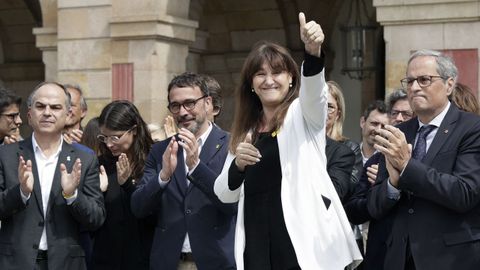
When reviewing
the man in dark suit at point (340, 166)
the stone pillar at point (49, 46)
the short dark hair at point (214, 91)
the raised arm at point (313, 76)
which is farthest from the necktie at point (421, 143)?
the stone pillar at point (49, 46)

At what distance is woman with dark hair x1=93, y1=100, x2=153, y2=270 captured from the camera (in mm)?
6977

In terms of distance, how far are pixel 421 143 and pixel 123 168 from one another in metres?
2.14

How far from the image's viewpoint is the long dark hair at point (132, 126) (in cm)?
711

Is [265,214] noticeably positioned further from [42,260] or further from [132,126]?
[132,126]

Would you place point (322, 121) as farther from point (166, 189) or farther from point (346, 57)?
point (346, 57)

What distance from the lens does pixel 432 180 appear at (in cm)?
527

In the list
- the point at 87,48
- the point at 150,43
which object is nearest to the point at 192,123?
the point at 150,43

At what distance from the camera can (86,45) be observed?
1328cm

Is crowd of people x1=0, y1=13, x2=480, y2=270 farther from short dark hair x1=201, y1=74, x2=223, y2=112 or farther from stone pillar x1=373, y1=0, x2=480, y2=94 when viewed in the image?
stone pillar x1=373, y1=0, x2=480, y2=94

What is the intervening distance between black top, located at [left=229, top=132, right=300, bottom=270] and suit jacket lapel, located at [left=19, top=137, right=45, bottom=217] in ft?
5.11

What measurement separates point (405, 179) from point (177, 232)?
5.48 feet

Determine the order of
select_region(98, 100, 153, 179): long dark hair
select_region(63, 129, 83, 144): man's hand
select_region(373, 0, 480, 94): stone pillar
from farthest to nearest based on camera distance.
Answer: select_region(373, 0, 480, 94): stone pillar, select_region(63, 129, 83, 144): man's hand, select_region(98, 100, 153, 179): long dark hair

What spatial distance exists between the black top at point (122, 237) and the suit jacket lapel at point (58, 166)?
0.52m

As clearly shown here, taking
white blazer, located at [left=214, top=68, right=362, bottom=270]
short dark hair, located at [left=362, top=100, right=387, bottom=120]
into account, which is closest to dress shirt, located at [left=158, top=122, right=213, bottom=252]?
white blazer, located at [left=214, top=68, right=362, bottom=270]
